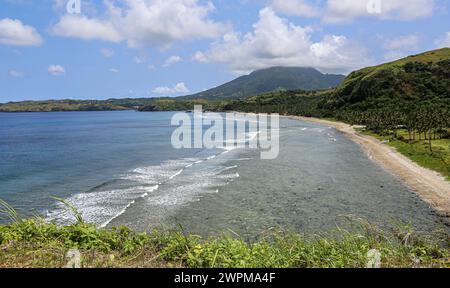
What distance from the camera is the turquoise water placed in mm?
25797

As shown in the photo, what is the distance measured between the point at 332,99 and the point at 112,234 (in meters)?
193

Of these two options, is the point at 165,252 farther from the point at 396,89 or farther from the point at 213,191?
the point at 396,89

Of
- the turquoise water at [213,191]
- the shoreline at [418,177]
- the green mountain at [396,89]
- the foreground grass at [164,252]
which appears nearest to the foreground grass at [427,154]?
the shoreline at [418,177]

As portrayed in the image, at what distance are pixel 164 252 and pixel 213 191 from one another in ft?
83.5

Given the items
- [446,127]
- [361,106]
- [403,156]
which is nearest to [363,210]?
[403,156]

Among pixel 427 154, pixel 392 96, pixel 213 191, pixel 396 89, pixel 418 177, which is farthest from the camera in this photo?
pixel 396 89

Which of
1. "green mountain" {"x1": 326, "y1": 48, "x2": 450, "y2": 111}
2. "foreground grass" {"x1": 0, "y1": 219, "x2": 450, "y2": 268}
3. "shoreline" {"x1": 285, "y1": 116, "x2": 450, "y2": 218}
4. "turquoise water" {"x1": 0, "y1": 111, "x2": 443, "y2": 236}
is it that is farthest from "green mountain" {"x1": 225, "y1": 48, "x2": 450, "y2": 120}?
"foreground grass" {"x1": 0, "y1": 219, "x2": 450, "y2": 268}

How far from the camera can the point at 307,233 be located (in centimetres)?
2255

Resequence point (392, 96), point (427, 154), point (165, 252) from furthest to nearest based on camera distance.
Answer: point (392, 96), point (427, 154), point (165, 252)

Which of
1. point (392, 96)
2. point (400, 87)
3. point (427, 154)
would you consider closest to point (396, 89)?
point (400, 87)

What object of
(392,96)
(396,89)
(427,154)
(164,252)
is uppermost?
(396,89)

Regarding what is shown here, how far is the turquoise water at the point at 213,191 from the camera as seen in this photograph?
2580 centimetres

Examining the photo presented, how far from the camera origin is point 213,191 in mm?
34312
